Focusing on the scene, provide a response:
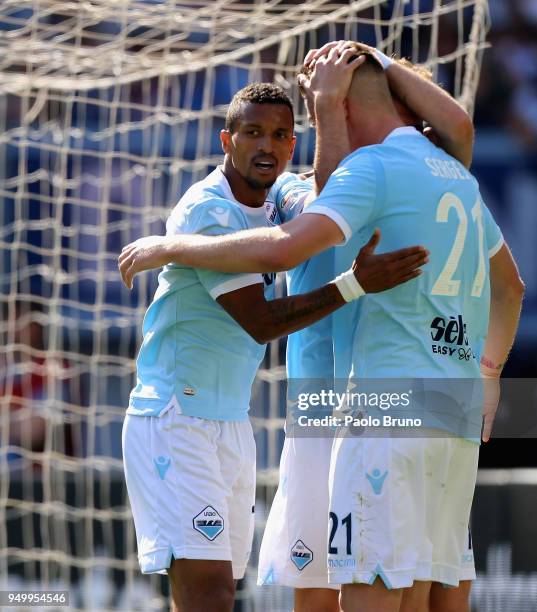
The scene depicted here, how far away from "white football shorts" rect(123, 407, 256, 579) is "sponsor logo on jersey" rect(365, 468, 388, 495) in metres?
0.60

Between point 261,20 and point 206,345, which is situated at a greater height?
point 261,20

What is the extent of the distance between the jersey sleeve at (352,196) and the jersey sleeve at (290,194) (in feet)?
1.89

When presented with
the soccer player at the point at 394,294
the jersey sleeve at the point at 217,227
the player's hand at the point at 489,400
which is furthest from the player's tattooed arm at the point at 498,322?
the jersey sleeve at the point at 217,227

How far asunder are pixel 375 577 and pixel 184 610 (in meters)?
0.66

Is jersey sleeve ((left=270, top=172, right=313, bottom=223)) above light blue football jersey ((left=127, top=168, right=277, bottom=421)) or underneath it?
above

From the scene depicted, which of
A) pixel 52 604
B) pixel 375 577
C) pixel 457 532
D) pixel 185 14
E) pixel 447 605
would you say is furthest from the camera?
pixel 185 14

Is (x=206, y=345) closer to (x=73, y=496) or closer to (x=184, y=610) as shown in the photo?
(x=184, y=610)

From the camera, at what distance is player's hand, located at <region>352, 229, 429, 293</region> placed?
3088 mm

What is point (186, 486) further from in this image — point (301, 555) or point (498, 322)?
point (498, 322)

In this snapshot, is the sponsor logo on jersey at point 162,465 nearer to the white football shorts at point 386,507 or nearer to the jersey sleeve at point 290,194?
the white football shorts at point 386,507

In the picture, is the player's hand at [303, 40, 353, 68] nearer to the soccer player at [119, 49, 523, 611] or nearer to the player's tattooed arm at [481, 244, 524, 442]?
the soccer player at [119, 49, 523, 611]

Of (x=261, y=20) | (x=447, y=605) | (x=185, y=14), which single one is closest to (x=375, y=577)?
(x=447, y=605)

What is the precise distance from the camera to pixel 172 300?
3602 mm

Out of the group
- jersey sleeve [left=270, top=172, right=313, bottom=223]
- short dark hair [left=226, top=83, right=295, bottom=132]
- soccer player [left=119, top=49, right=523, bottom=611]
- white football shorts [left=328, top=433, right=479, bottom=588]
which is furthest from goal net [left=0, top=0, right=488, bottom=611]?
white football shorts [left=328, top=433, right=479, bottom=588]
